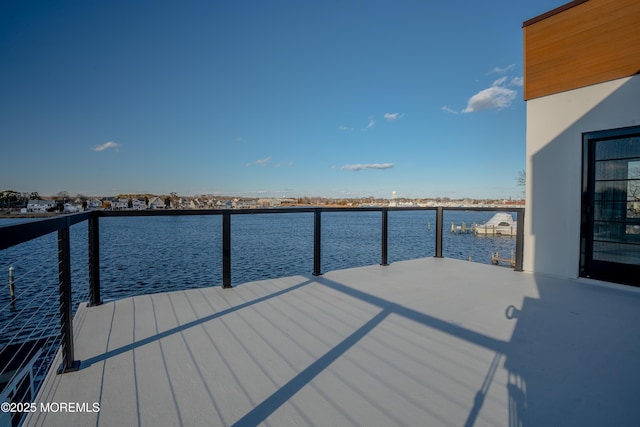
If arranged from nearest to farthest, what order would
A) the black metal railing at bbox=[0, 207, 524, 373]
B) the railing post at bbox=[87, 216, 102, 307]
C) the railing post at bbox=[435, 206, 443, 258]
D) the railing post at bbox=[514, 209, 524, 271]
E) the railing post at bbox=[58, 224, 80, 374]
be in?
1. the black metal railing at bbox=[0, 207, 524, 373]
2. the railing post at bbox=[58, 224, 80, 374]
3. the railing post at bbox=[87, 216, 102, 307]
4. the railing post at bbox=[514, 209, 524, 271]
5. the railing post at bbox=[435, 206, 443, 258]

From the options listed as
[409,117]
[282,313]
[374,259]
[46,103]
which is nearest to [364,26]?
[409,117]

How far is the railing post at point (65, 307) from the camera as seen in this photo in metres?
1.49

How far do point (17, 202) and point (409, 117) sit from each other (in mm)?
14606

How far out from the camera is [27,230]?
0.96m

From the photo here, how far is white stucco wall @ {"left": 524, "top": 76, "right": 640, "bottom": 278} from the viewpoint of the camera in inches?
127

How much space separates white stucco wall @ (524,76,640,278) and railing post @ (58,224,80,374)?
4523 millimetres

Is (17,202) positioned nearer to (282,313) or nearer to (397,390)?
(282,313)

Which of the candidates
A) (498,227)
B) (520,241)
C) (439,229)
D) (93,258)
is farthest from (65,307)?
(498,227)

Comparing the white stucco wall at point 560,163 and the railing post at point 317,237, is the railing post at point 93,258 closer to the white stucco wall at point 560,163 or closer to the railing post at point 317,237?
the railing post at point 317,237

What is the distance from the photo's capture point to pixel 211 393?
4.26 feet

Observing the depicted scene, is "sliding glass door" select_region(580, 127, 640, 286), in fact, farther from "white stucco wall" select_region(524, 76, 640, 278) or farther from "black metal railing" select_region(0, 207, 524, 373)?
"black metal railing" select_region(0, 207, 524, 373)

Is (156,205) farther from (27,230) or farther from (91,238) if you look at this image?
(27,230)

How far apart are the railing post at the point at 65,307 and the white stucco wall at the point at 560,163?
4523 millimetres

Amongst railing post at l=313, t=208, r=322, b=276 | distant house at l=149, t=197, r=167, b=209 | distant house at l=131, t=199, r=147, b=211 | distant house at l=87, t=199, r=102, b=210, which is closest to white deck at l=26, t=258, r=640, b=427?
railing post at l=313, t=208, r=322, b=276
